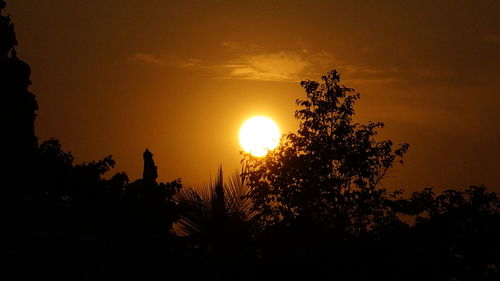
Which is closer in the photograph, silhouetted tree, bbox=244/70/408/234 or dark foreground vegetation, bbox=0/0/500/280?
dark foreground vegetation, bbox=0/0/500/280

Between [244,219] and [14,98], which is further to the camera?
[14,98]

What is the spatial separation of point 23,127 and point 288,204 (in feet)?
30.3

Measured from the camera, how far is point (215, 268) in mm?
9461

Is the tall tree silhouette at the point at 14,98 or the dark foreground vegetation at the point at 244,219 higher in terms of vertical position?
the tall tree silhouette at the point at 14,98

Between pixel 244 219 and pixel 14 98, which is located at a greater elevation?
pixel 14 98

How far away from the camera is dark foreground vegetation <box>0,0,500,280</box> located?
25.1ft

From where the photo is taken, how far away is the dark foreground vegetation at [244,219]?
7.64m

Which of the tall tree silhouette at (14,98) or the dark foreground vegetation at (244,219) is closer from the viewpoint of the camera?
the dark foreground vegetation at (244,219)

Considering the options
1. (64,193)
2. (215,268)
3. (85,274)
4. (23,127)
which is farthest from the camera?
(23,127)

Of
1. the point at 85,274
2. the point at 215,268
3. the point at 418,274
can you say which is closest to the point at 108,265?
the point at 85,274

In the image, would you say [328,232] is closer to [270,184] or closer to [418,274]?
[418,274]

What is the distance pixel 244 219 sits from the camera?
13.0 meters

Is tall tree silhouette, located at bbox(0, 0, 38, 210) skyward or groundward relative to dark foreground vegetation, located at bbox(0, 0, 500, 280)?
skyward

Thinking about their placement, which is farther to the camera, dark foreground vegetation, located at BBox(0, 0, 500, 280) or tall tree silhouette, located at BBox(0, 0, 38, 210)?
tall tree silhouette, located at BBox(0, 0, 38, 210)
